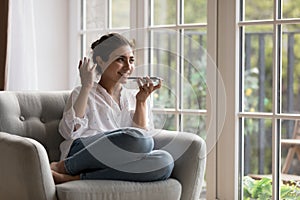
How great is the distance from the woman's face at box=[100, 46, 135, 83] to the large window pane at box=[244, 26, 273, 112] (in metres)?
0.90

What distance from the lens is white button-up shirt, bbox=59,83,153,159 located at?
2799 mm

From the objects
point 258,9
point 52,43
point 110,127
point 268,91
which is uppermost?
point 258,9

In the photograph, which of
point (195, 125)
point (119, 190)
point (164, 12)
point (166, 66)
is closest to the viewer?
point (119, 190)

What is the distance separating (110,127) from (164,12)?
1.09 m

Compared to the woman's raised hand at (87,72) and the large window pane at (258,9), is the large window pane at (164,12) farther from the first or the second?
the woman's raised hand at (87,72)

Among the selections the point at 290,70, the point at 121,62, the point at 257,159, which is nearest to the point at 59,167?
the point at 121,62

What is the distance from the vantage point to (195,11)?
3539mm

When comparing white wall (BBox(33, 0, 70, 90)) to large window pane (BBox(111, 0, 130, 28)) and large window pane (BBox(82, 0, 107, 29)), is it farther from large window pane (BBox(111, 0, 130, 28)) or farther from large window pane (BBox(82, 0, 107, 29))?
large window pane (BBox(111, 0, 130, 28))

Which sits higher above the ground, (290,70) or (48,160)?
(290,70)

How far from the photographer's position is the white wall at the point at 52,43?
4.07 meters

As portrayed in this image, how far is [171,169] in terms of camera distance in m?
2.74

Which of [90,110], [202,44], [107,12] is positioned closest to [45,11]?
[107,12]

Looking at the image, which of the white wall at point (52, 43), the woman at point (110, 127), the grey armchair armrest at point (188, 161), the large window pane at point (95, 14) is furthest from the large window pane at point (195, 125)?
the white wall at point (52, 43)

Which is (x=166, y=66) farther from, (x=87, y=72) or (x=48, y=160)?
(x=48, y=160)
